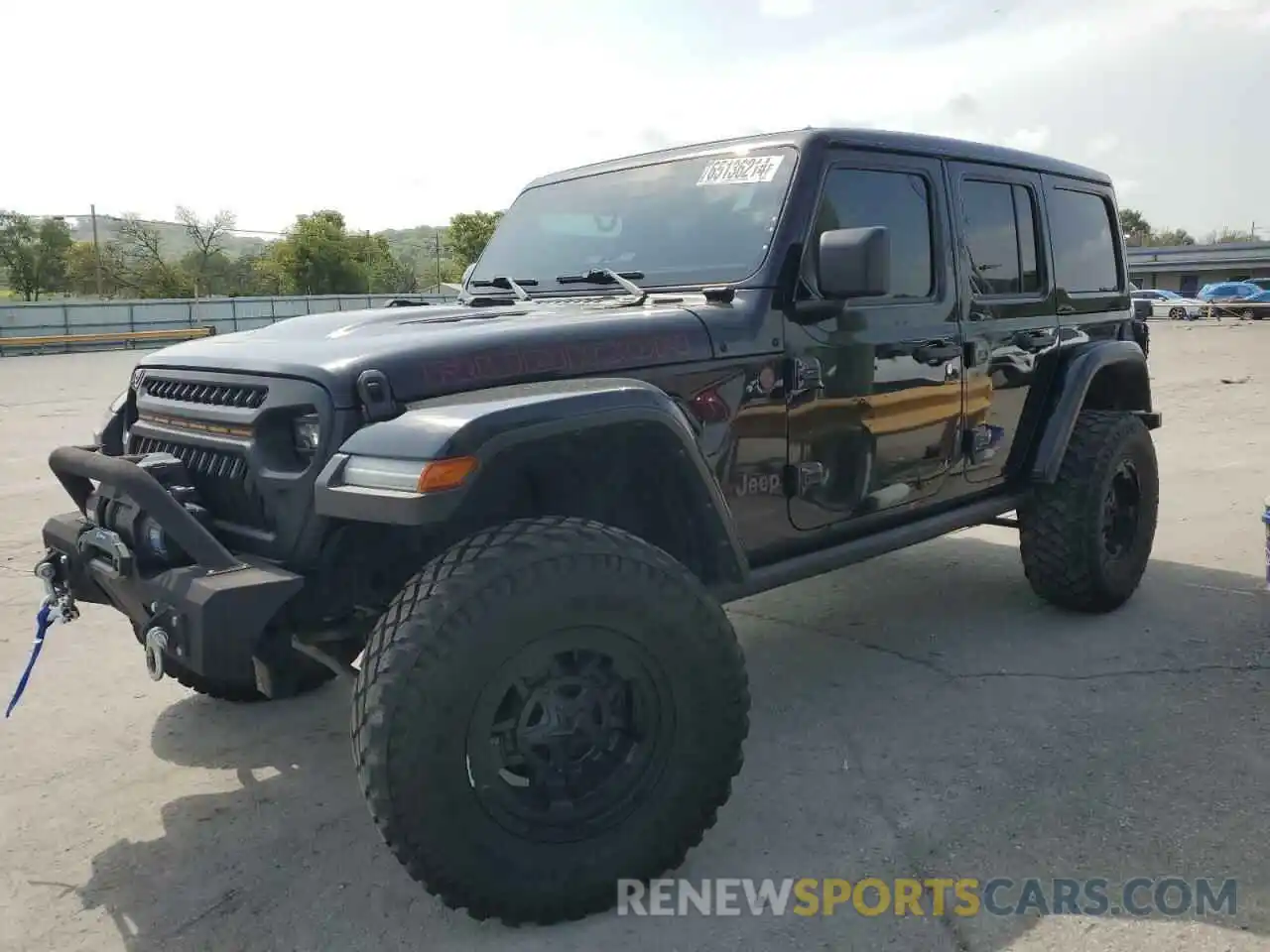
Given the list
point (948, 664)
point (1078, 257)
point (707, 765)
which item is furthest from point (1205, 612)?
point (707, 765)

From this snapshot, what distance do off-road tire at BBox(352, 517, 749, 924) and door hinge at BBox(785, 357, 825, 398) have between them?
3.04ft

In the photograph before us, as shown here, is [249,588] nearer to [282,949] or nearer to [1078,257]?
[282,949]

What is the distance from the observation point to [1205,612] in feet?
15.7

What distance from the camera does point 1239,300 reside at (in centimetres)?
3694

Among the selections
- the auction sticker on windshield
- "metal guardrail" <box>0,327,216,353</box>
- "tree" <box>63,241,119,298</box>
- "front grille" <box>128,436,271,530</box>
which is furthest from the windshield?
"tree" <box>63,241,119,298</box>

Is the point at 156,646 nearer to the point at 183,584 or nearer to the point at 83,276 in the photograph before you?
the point at 183,584

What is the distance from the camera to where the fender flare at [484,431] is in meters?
2.31

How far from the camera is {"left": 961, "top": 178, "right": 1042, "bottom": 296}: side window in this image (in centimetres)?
417

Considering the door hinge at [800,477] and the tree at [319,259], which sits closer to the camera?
the door hinge at [800,477]

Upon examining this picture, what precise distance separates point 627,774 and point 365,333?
1467mm

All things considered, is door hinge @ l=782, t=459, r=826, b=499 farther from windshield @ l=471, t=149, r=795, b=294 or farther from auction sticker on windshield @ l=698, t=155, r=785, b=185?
auction sticker on windshield @ l=698, t=155, r=785, b=185

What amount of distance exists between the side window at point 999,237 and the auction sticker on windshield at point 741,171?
1065mm

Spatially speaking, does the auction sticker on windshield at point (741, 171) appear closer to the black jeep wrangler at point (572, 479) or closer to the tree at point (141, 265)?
the black jeep wrangler at point (572, 479)

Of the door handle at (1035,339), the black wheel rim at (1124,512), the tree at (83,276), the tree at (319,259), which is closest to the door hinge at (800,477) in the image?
the door handle at (1035,339)
